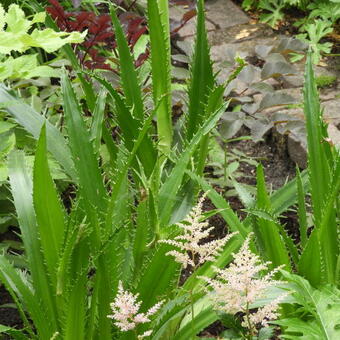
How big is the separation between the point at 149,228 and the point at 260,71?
53.4 inches

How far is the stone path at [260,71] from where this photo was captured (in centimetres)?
277

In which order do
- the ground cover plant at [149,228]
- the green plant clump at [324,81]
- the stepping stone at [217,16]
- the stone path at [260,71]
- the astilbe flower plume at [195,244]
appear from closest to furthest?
the astilbe flower plume at [195,244], the ground cover plant at [149,228], the stone path at [260,71], the green plant clump at [324,81], the stepping stone at [217,16]

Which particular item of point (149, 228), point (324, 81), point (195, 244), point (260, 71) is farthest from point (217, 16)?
point (195, 244)

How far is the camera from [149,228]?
1.87 meters

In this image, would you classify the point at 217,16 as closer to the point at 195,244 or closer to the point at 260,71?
the point at 260,71

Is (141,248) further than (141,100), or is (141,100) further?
(141,100)

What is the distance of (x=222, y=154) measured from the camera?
2799 millimetres

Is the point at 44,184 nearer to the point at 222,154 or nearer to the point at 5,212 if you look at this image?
the point at 5,212

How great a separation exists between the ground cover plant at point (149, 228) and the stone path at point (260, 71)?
1.11 feet

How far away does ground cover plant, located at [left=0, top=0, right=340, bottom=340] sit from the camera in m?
1.65

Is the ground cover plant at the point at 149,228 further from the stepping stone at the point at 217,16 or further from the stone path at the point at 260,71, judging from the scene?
the stepping stone at the point at 217,16

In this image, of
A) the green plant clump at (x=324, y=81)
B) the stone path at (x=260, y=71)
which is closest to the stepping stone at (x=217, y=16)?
the stone path at (x=260, y=71)

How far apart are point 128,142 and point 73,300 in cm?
61

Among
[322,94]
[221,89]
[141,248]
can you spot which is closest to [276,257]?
[141,248]
